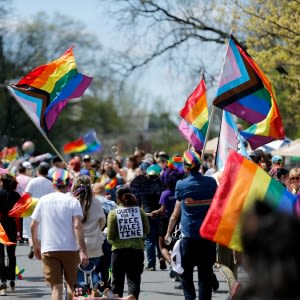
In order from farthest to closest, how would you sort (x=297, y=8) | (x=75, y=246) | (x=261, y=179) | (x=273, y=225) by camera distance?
1. (x=297, y=8)
2. (x=75, y=246)
3. (x=261, y=179)
4. (x=273, y=225)

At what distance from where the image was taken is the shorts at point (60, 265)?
9406 millimetres

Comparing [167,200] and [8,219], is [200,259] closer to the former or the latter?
[8,219]

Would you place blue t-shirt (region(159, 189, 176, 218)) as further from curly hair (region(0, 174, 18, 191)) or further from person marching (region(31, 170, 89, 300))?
person marching (region(31, 170, 89, 300))

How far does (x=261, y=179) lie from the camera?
256 inches

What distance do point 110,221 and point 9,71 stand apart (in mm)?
51601

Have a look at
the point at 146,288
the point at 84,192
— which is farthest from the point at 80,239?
the point at 146,288

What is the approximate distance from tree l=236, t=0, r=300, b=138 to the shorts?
45.2 feet

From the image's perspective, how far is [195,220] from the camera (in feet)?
31.4

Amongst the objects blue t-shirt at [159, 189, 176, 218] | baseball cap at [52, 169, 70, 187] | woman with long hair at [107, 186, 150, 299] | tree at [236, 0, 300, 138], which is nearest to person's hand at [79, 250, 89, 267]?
woman with long hair at [107, 186, 150, 299]

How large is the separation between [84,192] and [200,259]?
52.9 inches

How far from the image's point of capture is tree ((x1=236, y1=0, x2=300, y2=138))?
902 inches

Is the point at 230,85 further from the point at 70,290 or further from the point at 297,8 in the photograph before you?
the point at 297,8

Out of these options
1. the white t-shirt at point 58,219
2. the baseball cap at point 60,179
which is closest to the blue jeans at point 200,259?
the white t-shirt at point 58,219

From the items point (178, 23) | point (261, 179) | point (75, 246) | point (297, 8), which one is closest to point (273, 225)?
point (261, 179)
